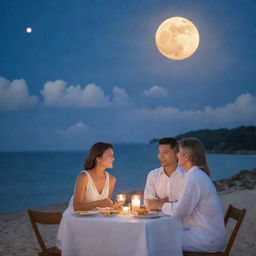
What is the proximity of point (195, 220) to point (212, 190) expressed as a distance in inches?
9.9

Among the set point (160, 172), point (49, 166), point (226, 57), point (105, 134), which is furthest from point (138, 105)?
point (160, 172)

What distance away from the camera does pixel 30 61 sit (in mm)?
75812

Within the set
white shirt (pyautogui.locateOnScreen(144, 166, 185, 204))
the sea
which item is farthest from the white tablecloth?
the sea

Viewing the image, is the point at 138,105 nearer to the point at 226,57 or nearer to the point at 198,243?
the point at 226,57

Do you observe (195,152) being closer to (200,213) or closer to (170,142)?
(200,213)

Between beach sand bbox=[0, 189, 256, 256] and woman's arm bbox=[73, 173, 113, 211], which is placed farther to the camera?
beach sand bbox=[0, 189, 256, 256]

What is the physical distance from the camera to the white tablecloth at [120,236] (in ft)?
11.3

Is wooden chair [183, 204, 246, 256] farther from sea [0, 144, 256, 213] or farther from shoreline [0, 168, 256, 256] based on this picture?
sea [0, 144, 256, 213]

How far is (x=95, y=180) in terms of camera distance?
173 inches

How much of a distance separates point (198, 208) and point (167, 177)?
0.70 meters

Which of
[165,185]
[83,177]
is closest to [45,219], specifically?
[83,177]

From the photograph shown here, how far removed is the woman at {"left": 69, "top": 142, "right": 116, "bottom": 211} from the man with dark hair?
0.35 meters

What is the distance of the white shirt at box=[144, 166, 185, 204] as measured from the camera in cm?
439

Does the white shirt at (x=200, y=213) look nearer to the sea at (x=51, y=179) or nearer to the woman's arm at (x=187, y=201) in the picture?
the woman's arm at (x=187, y=201)
